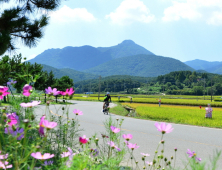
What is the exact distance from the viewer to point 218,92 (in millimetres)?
104250

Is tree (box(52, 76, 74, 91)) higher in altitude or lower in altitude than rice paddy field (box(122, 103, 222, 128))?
higher

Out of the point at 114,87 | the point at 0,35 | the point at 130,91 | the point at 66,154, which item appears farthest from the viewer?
the point at 114,87

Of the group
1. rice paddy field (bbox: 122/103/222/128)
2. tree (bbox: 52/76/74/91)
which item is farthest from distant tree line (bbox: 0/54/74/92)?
tree (bbox: 52/76/74/91)

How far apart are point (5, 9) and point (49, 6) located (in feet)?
5.03

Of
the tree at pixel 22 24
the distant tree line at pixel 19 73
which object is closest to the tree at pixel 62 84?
the distant tree line at pixel 19 73

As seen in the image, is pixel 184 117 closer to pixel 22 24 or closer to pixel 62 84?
pixel 22 24

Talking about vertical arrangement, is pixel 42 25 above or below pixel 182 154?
above

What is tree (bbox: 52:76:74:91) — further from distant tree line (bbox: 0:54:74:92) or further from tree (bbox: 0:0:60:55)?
tree (bbox: 0:0:60:55)

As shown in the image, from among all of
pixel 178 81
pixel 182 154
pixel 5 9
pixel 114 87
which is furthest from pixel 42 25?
pixel 178 81

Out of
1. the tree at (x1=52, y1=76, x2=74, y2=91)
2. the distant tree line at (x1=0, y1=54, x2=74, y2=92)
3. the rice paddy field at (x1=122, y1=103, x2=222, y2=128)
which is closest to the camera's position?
the distant tree line at (x1=0, y1=54, x2=74, y2=92)

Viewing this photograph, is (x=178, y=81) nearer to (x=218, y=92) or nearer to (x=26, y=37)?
(x=218, y=92)

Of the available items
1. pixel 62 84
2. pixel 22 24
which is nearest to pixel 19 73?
pixel 22 24

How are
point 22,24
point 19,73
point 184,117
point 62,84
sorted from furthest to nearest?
point 62,84, point 184,117, point 22,24, point 19,73

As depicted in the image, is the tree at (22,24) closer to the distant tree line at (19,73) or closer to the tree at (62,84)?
the distant tree line at (19,73)
